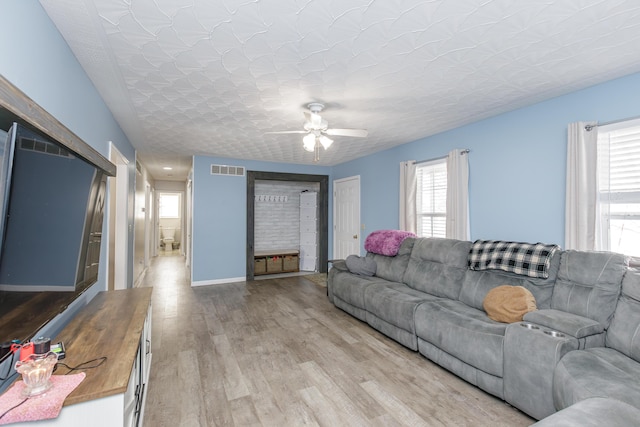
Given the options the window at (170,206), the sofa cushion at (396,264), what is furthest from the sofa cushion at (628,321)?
the window at (170,206)

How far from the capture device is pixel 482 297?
2.87 meters

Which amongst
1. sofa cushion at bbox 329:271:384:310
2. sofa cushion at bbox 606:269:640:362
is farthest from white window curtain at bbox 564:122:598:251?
sofa cushion at bbox 329:271:384:310

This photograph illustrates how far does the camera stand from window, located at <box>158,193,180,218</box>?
36.1ft

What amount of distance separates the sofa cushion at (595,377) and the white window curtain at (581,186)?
1.07m

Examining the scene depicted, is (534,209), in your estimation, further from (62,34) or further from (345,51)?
(62,34)

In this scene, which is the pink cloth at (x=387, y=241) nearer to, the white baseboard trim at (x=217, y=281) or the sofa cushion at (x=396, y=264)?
the sofa cushion at (x=396, y=264)

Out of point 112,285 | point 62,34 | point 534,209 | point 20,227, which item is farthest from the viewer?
point 112,285

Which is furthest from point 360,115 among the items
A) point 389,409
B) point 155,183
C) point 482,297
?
point 155,183

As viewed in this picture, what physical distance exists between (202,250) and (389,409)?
14.9ft

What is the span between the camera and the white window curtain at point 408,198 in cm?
451

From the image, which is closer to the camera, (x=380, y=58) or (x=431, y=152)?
(x=380, y=58)

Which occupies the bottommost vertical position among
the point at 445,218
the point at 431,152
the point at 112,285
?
the point at 112,285

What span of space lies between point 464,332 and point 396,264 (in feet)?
5.36

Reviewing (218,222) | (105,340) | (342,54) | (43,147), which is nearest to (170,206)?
(218,222)
